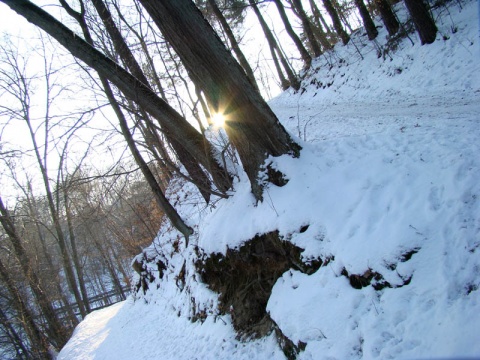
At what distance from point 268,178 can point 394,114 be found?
456cm

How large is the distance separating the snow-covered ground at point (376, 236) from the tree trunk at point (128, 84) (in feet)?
3.39

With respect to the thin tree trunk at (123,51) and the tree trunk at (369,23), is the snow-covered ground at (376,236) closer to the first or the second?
the thin tree trunk at (123,51)

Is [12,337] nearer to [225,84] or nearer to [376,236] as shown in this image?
[225,84]

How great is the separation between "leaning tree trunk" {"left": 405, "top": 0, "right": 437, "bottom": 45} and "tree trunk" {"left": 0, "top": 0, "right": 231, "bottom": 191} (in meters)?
7.90

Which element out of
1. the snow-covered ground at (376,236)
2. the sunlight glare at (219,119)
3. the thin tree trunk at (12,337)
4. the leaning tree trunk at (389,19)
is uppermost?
the leaning tree trunk at (389,19)

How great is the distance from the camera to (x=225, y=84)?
4.53m

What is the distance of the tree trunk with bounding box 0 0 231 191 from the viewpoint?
4676mm

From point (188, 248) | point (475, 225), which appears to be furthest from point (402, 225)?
point (188, 248)

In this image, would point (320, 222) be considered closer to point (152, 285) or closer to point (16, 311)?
point (152, 285)

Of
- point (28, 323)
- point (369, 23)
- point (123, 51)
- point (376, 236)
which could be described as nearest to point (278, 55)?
point (369, 23)

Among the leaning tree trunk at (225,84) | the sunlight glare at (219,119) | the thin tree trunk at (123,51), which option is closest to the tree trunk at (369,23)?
the thin tree trunk at (123,51)

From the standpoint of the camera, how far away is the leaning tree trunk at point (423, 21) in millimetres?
8586

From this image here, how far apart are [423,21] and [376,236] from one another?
8.83m

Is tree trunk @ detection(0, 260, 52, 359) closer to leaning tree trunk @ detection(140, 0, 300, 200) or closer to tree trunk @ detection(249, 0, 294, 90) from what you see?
leaning tree trunk @ detection(140, 0, 300, 200)
